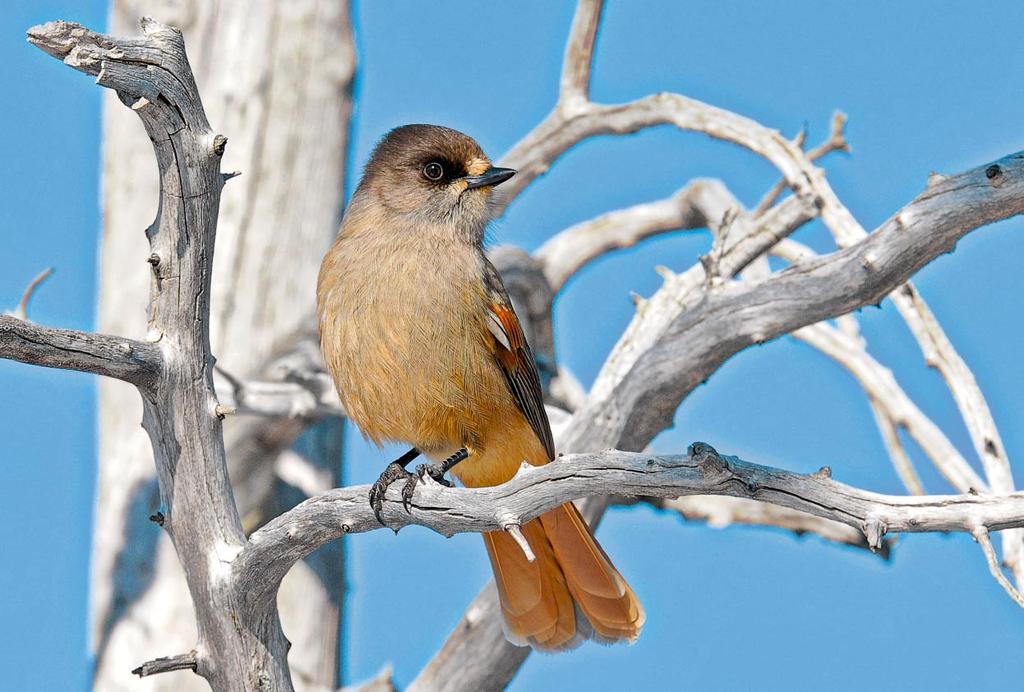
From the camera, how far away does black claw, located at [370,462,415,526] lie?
3.33 meters

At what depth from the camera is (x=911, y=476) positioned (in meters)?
5.73

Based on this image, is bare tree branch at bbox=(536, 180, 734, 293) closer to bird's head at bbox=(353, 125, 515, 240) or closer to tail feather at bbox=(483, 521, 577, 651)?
bird's head at bbox=(353, 125, 515, 240)

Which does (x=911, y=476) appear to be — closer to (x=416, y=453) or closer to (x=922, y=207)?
(x=922, y=207)

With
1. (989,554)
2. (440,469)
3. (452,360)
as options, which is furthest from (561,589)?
(989,554)

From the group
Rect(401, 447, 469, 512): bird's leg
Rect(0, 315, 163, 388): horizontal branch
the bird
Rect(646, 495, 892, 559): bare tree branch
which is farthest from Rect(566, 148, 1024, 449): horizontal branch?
Rect(0, 315, 163, 388): horizontal branch

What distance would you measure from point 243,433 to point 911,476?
332 centimetres

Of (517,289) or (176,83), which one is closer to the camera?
(176,83)

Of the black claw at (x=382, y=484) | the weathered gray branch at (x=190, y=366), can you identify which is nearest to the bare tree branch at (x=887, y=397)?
Result: the black claw at (x=382, y=484)

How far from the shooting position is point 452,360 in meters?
3.98

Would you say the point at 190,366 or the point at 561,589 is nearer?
the point at 190,366

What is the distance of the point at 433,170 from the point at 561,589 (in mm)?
1694

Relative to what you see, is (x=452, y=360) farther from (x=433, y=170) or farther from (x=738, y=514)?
(x=738, y=514)

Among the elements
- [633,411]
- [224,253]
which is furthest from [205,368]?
[224,253]

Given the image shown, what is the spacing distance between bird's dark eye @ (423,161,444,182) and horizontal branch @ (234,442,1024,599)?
150 centimetres
